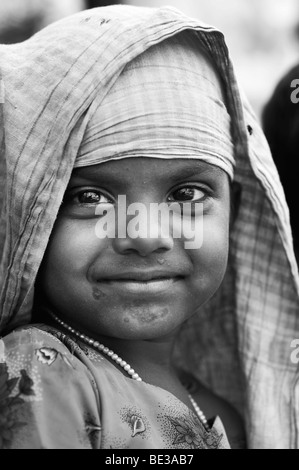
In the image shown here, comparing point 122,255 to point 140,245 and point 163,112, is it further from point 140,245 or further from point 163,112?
point 163,112

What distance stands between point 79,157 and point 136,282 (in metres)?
0.26

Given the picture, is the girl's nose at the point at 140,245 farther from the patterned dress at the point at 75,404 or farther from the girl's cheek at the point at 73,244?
the patterned dress at the point at 75,404

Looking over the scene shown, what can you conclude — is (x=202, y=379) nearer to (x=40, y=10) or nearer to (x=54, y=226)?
(x=54, y=226)

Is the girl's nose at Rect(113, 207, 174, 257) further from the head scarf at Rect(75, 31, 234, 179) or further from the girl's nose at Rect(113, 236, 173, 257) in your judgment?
the head scarf at Rect(75, 31, 234, 179)

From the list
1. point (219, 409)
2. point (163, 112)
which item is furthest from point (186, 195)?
point (219, 409)

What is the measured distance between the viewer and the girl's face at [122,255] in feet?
4.50

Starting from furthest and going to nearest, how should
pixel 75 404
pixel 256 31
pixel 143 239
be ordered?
pixel 256 31, pixel 143 239, pixel 75 404

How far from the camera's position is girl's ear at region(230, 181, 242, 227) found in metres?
1.73

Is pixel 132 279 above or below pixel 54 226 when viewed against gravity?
below

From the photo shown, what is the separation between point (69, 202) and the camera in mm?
1421

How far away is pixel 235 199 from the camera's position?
1.76 meters

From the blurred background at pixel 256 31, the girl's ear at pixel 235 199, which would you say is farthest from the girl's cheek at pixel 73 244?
the blurred background at pixel 256 31

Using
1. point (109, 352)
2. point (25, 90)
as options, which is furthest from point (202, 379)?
point (25, 90)
